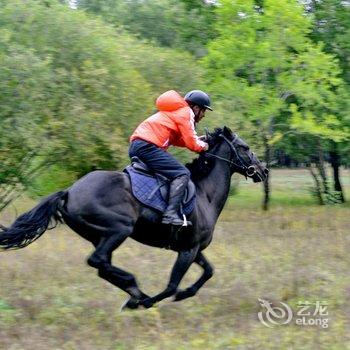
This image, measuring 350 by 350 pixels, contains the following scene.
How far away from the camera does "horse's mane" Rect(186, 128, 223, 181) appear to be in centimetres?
1002

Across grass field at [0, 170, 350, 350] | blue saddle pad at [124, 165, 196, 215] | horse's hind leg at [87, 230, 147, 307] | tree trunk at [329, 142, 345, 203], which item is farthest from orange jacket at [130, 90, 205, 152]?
tree trunk at [329, 142, 345, 203]

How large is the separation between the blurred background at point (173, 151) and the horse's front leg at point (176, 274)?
191 millimetres

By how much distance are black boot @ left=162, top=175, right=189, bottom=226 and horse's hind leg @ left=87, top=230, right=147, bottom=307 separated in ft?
1.64

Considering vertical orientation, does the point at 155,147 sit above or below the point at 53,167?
above

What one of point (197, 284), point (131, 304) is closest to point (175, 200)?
point (197, 284)

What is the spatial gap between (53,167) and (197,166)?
13.3m

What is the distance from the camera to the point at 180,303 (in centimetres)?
966

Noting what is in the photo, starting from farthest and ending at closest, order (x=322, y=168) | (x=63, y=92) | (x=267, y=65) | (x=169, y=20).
A: 1. (x=169, y=20)
2. (x=322, y=168)
3. (x=267, y=65)
4. (x=63, y=92)

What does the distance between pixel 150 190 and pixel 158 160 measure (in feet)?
1.29

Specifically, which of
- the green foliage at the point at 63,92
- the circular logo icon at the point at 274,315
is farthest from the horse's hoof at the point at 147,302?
the green foliage at the point at 63,92

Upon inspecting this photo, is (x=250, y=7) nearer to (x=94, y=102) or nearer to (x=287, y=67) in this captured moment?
(x=287, y=67)

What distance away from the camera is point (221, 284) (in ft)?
35.3

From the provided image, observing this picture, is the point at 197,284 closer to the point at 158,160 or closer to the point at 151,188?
the point at 151,188

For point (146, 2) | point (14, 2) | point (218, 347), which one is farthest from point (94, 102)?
point (146, 2)
